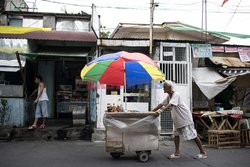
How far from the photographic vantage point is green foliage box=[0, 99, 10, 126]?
1048cm

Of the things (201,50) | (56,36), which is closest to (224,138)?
(201,50)

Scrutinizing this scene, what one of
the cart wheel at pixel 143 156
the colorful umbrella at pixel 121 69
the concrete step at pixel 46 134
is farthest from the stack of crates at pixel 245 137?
the concrete step at pixel 46 134

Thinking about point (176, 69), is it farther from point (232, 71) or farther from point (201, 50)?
point (232, 71)

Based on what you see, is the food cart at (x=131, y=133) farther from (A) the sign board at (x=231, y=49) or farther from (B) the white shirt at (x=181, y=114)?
(A) the sign board at (x=231, y=49)

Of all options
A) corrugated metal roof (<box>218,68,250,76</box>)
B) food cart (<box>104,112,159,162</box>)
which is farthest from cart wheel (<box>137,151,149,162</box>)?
corrugated metal roof (<box>218,68,250,76</box>)

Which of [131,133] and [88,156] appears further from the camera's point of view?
[88,156]

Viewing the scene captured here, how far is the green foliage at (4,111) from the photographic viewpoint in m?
10.5

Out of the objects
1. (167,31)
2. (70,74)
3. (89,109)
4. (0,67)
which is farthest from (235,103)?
(0,67)

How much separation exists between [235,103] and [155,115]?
5.84m

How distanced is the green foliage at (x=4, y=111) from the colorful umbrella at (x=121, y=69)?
165 inches

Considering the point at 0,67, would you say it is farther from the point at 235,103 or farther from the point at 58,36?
the point at 235,103

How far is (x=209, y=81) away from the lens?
10758 millimetres

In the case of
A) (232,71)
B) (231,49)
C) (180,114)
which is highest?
(231,49)

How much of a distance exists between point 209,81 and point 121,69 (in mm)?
4541
